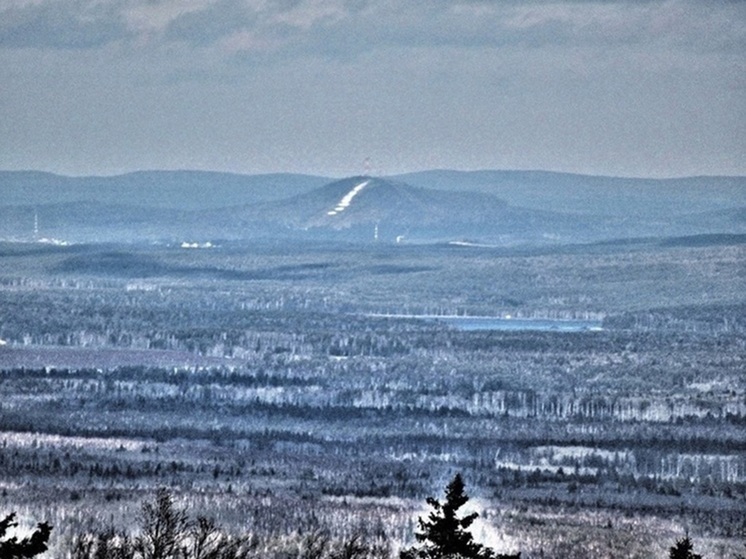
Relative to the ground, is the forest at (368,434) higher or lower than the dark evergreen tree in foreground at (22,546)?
lower

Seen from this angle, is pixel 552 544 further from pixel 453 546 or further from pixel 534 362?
pixel 534 362

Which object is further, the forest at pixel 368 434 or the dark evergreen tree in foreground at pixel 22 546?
the forest at pixel 368 434

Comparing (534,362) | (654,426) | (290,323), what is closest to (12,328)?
(290,323)

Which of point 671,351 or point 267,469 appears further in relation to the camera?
point 671,351

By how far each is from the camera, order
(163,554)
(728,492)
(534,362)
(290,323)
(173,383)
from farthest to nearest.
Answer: (290,323) < (534,362) < (173,383) < (728,492) < (163,554)

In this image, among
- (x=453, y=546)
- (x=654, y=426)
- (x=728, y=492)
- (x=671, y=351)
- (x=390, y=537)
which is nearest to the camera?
(x=453, y=546)

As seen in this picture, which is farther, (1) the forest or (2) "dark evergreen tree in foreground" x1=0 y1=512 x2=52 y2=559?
(1) the forest

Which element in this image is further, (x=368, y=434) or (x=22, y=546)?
(x=368, y=434)

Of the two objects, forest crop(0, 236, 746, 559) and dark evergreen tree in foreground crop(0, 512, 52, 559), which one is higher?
dark evergreen tree in foreground crop(0, 512, 52, 559)
